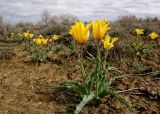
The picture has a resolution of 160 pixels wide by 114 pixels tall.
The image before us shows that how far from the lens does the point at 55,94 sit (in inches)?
180

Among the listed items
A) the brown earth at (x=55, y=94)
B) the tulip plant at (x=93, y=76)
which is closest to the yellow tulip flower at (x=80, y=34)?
the tulip plant at (x=93, y=76)

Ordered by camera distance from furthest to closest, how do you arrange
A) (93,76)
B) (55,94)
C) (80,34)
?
(55,94) → (93,76) → (80,34)

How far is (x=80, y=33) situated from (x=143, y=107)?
1.34 meters

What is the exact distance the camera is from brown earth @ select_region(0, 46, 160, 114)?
4.10 meters

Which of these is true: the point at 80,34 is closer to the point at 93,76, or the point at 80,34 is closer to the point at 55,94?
the point at 93,76

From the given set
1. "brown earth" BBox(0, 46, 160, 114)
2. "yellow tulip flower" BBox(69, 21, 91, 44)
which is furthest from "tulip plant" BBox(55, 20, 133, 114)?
"brown earth" BBox(0, 46, 160, 114)

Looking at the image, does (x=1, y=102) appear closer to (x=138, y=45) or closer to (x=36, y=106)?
(x=36, y=106)

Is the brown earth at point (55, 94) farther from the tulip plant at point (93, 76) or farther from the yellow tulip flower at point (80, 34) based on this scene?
the yellow tulip flower at point (80, 34)

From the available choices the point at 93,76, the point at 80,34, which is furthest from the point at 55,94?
the point at 80,34

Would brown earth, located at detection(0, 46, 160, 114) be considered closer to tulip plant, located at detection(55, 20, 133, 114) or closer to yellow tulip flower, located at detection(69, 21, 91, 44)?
tulip plant, located at detection(55, 20, 133, 114)

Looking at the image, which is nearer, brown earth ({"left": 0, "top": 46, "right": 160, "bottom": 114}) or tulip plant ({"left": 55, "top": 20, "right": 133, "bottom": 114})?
tulip plant ({"left": 55, "top": 20, "right": 133, "bottom": 114})

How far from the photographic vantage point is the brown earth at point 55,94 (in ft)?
13.5

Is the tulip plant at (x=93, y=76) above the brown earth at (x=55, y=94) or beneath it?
above

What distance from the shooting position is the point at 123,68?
19.7 ft
